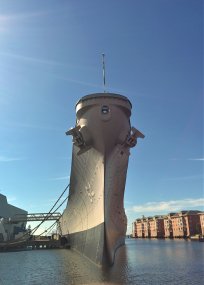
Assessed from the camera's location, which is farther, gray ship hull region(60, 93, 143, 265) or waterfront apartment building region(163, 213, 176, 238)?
waterfront apartment building region(163, 213, 176, 238)

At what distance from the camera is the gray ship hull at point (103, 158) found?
28.0m

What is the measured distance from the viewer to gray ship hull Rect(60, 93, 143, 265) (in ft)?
91.9

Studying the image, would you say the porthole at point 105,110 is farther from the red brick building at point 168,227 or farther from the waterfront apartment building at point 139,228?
the waterfront apartment building at point 139,228

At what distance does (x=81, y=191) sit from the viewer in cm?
3528

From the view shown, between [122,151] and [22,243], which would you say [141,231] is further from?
[122,151]

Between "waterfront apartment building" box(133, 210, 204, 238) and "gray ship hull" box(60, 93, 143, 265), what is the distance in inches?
3842

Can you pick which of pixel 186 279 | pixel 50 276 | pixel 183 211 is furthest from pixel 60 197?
pixel 183 211

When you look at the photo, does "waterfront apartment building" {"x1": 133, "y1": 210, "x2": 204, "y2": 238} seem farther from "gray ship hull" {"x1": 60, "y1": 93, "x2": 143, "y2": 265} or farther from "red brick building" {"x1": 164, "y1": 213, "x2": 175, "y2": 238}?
"gray ship hull" {"x1": 60, "y1": 93, "x2": 143, "y2": 265}

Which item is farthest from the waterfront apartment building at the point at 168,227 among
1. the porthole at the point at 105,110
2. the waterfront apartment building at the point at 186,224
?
the porthole at the point at 105,110

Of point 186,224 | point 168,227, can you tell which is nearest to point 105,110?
point 186,224

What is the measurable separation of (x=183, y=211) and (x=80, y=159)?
12098 cm

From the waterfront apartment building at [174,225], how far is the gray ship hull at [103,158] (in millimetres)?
97578

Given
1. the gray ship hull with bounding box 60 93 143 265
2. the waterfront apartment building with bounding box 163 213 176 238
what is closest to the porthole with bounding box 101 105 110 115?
the gray ship hull with bounding box 60 93 143 265

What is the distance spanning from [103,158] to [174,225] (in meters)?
123
